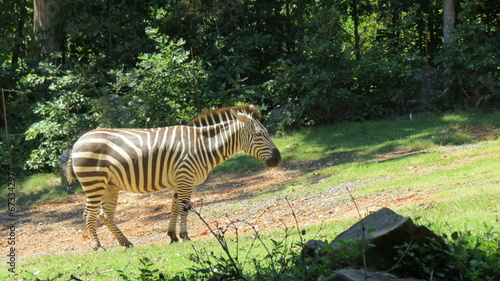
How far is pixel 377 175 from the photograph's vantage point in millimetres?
15219

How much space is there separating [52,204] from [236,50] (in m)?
9.19

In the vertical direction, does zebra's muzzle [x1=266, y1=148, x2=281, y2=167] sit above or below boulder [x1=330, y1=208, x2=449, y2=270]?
below

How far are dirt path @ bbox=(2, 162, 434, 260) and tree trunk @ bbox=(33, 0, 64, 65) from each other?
26.6 ft

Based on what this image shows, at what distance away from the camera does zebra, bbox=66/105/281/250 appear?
11.7 m

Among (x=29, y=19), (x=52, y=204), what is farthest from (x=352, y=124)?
(x=29, y=19)

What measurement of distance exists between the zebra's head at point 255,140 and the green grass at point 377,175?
7.02ft

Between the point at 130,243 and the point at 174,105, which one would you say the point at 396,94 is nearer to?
the point at 174,105

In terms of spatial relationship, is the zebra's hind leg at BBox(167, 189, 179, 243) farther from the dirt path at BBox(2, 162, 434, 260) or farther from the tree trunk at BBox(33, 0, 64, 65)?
the tree trunk at BBox(33, 0, 64, 65)

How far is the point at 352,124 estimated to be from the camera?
72.3 ft

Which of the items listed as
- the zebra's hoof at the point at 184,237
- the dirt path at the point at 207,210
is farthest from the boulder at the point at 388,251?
the zebra's hoof at the point at 184,237

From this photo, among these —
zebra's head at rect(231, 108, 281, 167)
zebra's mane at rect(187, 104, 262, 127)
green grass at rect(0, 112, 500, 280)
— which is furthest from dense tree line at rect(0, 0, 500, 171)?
zebra's head at rect(231, 108, 281, 167)

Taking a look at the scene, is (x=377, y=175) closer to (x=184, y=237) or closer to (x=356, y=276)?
(x=184, y=237)

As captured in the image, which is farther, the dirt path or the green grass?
the dirt path

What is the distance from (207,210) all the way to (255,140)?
119 inches
